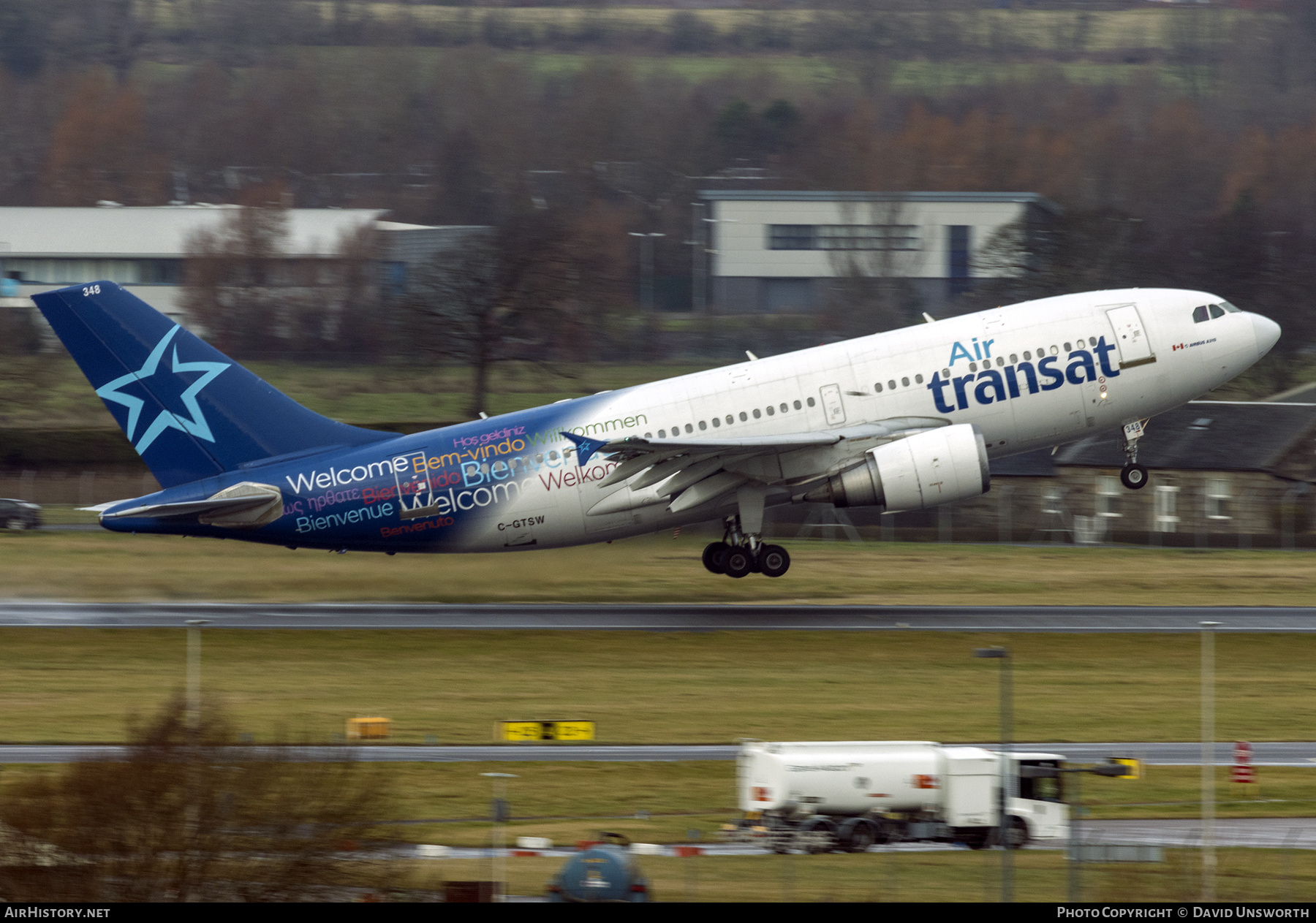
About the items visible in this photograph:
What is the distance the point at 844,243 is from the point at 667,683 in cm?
6427

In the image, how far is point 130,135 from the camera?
14175cm

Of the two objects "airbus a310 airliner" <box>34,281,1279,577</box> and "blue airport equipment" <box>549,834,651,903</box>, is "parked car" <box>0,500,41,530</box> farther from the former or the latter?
"blue airport equipment" <box>549,834,651,903</box>

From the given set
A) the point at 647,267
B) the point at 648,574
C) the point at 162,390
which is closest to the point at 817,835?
the point at 162,390

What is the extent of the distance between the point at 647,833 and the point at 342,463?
19248 millimetres

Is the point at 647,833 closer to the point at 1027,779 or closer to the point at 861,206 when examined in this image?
the point at 1027,779

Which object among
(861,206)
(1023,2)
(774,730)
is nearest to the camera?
(774,730)

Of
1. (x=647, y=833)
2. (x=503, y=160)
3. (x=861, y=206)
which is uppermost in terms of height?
(x=503, y=160)

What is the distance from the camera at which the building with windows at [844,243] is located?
94812mm

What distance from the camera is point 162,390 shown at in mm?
41250

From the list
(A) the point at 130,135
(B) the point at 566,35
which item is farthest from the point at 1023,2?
(A) the point at 130,135

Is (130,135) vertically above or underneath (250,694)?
above

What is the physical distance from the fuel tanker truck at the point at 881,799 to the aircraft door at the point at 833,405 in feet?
57.0

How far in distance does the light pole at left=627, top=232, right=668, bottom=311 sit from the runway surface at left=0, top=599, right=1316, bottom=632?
54.6 m

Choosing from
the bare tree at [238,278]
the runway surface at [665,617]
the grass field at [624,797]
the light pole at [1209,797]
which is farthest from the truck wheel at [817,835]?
the bare tree at [238,278]
